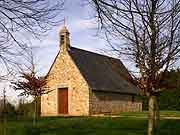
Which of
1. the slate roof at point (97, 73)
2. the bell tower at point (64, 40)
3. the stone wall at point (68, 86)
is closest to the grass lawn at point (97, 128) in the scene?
the stone wall at point (68, 86)

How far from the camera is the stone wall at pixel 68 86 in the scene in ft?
105

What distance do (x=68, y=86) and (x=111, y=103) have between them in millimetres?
4013

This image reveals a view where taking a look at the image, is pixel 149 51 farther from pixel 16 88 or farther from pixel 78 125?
pixel 16 88

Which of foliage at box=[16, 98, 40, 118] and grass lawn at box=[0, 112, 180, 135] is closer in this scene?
grass lawn at box=[0, 112, 180, 135]

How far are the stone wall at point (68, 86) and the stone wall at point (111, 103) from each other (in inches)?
27.1

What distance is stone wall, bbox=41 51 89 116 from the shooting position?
3194 centimetres

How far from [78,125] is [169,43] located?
10704mm

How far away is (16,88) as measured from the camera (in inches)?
928

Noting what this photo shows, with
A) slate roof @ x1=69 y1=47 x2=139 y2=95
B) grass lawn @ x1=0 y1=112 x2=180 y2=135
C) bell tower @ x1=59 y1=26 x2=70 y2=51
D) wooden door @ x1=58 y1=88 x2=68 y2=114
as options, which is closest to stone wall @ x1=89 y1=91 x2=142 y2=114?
slate roof @ x1=69 y1=47 x2=139 y2=95

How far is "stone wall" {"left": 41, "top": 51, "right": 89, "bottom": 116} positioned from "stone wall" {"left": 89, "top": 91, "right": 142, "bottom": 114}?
2.26 feet

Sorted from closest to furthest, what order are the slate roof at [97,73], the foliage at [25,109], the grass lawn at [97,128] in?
the grass lawn at [97,128], the foliage at [25,109], the slate roof at [97,73]

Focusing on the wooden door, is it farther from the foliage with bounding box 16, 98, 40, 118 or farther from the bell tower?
the bell tower

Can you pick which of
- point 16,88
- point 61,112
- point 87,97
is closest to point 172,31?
point 16,88

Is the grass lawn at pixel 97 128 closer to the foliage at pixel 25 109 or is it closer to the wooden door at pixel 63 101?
the foliage at pixel 25 109
